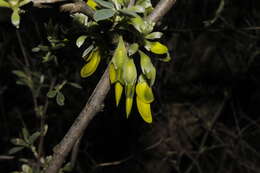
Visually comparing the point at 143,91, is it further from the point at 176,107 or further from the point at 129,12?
the point at 176,107

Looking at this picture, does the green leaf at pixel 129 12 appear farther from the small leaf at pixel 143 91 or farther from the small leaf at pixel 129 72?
the small leaf at pixel 143 91

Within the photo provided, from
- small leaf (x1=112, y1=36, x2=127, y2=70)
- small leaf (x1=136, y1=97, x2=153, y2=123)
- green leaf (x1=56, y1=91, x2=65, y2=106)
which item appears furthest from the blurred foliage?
small leaf (x1=112, y1=36, x2=127, y2=70)

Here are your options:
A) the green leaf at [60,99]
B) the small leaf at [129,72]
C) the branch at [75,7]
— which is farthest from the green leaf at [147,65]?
the green leaf at [60,99]

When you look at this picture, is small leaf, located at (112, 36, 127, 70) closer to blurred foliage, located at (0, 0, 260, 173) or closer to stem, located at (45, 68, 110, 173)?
stem, located at (45, 68, 110, 173)

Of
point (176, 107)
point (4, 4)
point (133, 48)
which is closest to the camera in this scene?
point (4, 4)

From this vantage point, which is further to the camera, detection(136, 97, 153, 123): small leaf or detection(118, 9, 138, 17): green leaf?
detection(136, 97, 153, 123): small leaf

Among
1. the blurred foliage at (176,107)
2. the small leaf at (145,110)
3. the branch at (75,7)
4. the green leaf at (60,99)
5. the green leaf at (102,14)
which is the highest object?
the branch at (75,7)

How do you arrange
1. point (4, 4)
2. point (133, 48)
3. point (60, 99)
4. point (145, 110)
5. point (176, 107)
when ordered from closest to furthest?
point (4, 4)
point (133, 48)
point (145, 110)
point (60, 99)
point (176, 107)

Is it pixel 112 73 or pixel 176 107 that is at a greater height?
pixel 112 73

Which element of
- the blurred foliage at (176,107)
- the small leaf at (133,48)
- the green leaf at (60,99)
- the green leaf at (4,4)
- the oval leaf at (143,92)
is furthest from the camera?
the blurred foliage at (176,107)

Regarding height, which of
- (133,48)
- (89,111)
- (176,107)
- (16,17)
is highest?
(16,17)

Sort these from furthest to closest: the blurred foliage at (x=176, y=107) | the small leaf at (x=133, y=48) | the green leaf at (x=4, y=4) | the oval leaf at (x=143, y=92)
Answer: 1. the blurred foliage at (x=176, y=107)
2. the oval leaf at (x=143, y=92)
3. the small leaf at (x=133, y=48)
4. the green leaf at (x=4, y=4)

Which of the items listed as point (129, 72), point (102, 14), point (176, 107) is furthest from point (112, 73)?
point (176, 107)
